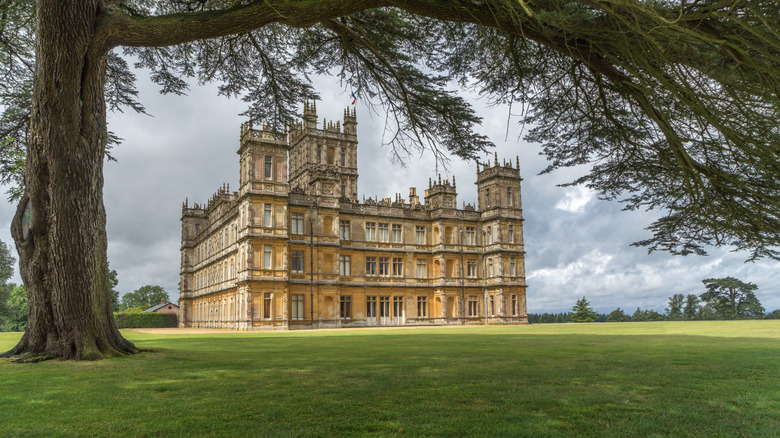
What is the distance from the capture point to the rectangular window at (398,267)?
42.1m

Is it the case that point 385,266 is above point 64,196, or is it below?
below

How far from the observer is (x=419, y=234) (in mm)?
43688

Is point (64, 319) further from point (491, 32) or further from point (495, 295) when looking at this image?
point (495, 295)

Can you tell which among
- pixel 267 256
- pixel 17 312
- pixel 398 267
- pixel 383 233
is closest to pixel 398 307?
pixel 398 267

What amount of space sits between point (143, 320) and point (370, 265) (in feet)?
75.3

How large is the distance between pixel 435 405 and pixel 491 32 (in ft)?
18.3

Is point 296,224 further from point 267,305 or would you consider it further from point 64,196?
point 64,196

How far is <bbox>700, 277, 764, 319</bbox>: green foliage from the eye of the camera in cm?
4472

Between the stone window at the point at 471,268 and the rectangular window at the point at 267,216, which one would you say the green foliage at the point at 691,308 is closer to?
the stone window at the point at 471,268

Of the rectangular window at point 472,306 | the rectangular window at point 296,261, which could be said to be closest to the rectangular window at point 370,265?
the rectangular window at point 296,261

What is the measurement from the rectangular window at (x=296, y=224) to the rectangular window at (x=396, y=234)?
321 inches

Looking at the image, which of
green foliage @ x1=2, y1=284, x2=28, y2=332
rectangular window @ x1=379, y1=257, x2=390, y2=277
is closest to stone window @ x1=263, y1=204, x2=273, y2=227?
rectangular window @ x1=379, y1=257, x2=390, y2=277

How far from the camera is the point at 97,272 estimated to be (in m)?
9.48

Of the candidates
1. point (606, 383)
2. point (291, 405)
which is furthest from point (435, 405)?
point (606, 383)
